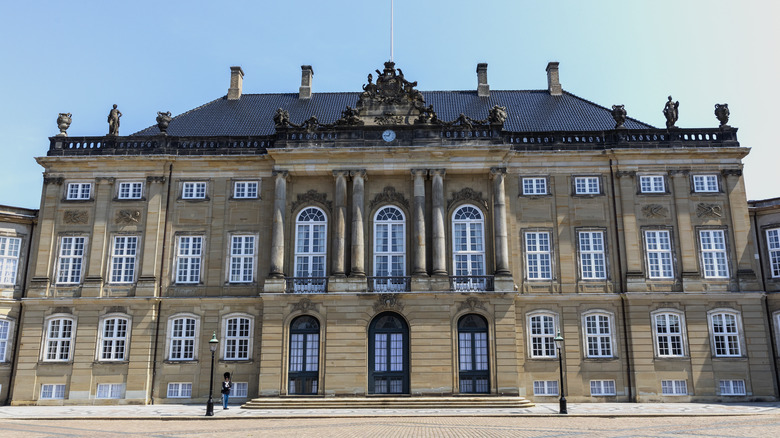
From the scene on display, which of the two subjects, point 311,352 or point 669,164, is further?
point 669,164

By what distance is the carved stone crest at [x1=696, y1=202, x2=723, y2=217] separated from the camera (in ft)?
109

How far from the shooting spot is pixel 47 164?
34.8 m

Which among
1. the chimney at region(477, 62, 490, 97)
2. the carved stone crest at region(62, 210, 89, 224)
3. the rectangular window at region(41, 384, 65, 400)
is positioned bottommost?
the rectangular window at region(41, 384, 65, 400)

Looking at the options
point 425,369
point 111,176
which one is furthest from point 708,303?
point 111,176

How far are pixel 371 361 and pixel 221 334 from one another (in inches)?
316

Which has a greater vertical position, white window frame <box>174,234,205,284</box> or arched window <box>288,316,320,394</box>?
white window frame <box>174,234,205,284</box>

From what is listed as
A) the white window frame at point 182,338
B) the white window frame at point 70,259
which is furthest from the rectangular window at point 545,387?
the white window frame at point 70,259

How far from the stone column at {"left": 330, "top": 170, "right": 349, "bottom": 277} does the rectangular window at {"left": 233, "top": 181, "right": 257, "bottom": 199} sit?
4773 millimetres

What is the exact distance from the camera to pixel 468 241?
33.3 m

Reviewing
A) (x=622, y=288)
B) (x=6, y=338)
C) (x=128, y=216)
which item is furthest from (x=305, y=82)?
(x=622, y=288)

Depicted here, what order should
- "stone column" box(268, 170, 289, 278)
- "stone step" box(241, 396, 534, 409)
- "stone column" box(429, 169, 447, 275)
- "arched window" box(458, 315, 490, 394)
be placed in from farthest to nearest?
1. "stone column" box(268, 170, 289, 278)
2. "stone column" box(429, 169, 447, 275)
3. "arched window" box(458, 315, 490, 394)
4. "stone step" box(241, 396, 534, 409)

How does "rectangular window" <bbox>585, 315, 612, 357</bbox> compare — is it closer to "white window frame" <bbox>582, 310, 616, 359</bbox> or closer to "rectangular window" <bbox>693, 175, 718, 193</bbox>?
"white window frame" <bbox>582, 310, 616, 359</bbox>

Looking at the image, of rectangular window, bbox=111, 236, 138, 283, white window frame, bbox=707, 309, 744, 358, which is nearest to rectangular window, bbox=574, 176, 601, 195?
white window frame, bbox=707, 309, 744, 358

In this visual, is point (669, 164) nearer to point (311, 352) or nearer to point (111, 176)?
point (311, 352)
